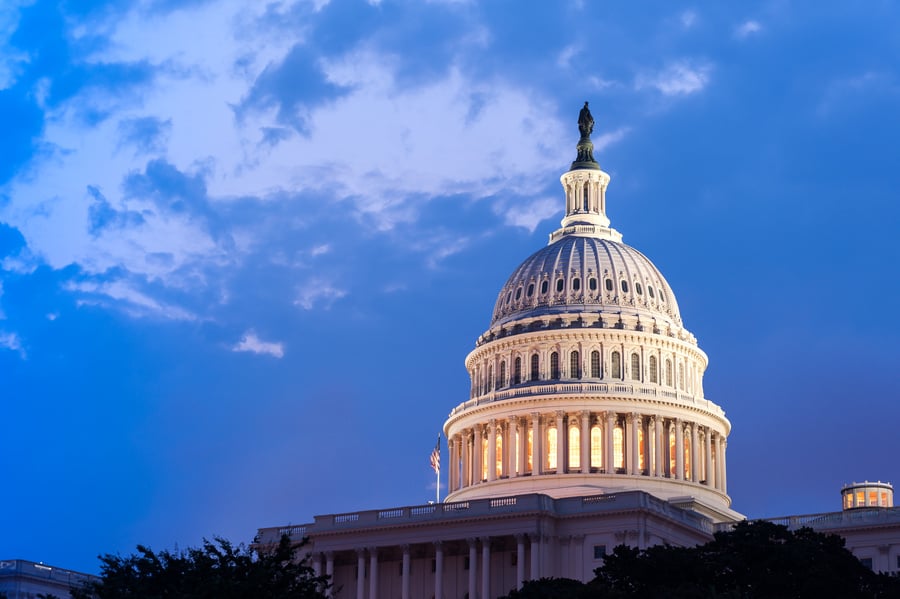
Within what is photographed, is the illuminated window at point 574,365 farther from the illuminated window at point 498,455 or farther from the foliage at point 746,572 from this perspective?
the foliage at point 746,572

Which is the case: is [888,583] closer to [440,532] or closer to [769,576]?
[769,576]

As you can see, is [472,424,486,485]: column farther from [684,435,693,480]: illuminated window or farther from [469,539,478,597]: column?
[469,539,478,597]: column

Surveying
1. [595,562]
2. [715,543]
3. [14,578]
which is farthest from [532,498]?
[14,578]

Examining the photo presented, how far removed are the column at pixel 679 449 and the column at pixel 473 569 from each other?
97.3 ft

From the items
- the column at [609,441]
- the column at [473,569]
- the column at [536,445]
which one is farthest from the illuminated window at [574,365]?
the column at [473,569]

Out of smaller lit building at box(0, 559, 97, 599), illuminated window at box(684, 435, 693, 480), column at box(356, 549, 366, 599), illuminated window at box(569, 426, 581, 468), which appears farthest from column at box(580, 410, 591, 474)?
smaller lit building at box(0, 559, 97, 599)

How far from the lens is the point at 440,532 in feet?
444

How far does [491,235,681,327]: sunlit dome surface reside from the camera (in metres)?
165

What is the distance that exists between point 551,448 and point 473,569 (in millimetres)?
27569

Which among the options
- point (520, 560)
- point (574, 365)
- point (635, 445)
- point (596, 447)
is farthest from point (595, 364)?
point (520, 560)

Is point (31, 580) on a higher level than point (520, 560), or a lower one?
higher

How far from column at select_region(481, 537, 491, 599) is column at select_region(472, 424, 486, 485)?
27552 mm

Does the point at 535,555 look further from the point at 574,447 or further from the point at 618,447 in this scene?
the point at 618,447

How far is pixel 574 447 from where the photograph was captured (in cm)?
15762
